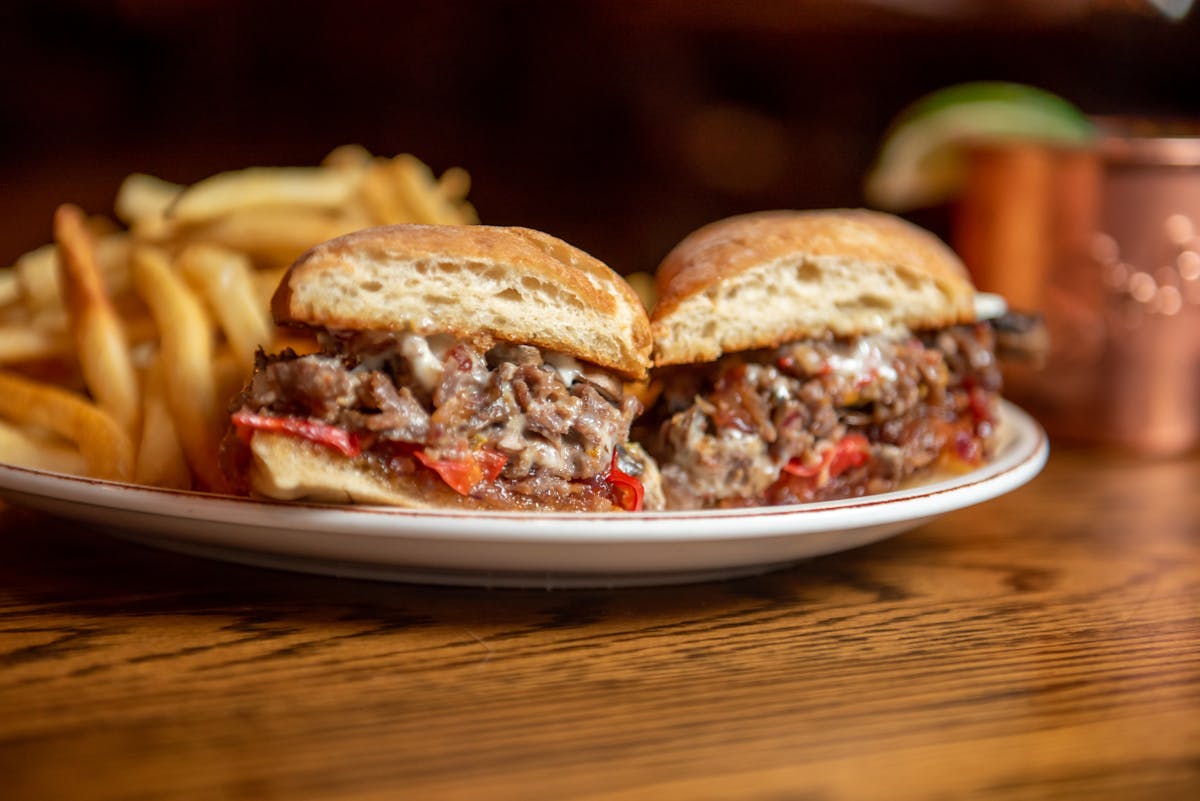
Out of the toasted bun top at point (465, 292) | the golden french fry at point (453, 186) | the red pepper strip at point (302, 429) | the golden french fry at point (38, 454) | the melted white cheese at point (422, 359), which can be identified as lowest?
the golden french fry at point (38, 454)

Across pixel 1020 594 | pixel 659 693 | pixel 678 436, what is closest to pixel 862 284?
pixel 678 436

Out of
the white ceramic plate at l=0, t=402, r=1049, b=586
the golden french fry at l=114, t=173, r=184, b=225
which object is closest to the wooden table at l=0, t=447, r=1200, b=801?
the white ceramic plate at l=0, t=402, r=1049, b=586

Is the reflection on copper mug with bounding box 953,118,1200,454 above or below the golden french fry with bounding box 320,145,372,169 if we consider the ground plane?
below

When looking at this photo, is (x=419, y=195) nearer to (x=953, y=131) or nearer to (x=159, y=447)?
(x=159, y=447)

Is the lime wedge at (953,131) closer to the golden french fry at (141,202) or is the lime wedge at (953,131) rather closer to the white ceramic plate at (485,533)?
the white ceramic plate at (485,533)

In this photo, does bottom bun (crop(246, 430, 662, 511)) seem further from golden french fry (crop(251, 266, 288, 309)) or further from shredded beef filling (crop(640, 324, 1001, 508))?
golden french fry (crop(251, 266, 288, 309))

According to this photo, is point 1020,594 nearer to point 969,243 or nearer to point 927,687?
point 927,687

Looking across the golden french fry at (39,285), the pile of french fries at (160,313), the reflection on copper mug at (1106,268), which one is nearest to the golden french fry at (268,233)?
the pile of french fries at (160,313)
